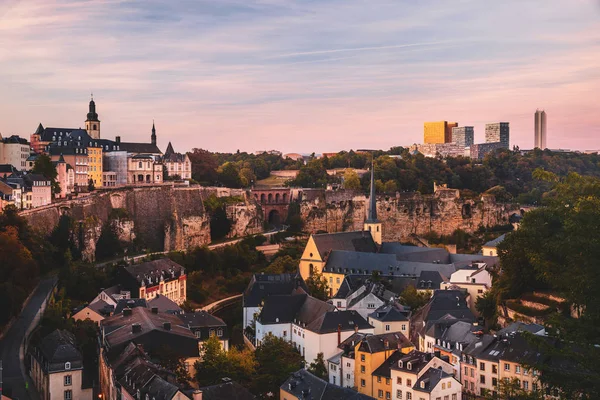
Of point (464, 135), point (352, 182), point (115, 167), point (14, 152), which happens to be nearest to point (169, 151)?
point (115, 167)

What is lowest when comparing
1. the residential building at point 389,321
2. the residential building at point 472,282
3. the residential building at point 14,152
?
the residential building at point 389,321

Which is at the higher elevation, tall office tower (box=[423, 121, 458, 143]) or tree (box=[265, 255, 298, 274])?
tall office tower (box=[423, 121, 458, 143])

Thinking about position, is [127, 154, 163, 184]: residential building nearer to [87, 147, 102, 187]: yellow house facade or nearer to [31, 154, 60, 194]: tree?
[87, 147, 102, 187]: yellow house facade

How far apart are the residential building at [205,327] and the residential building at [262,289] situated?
438 cm

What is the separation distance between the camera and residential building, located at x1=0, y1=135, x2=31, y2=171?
5631cm

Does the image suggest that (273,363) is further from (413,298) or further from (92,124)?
(92,124)

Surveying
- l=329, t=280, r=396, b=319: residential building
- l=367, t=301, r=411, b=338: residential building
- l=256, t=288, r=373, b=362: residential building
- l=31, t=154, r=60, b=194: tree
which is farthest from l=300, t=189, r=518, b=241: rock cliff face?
l=367, t=301, r=411, b=338: residential building

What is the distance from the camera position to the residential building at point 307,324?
1292 inches

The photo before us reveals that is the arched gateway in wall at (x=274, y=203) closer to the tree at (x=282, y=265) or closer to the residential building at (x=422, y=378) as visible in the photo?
the tree at (x=282, y=265)

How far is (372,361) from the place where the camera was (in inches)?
1152

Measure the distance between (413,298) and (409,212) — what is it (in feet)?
92.4

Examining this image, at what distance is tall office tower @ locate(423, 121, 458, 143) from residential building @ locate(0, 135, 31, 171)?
358 ft

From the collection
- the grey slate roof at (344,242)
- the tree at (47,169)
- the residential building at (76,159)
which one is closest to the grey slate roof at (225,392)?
the grey slate roof at (344,242)

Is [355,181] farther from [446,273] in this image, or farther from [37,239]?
[37,239]
